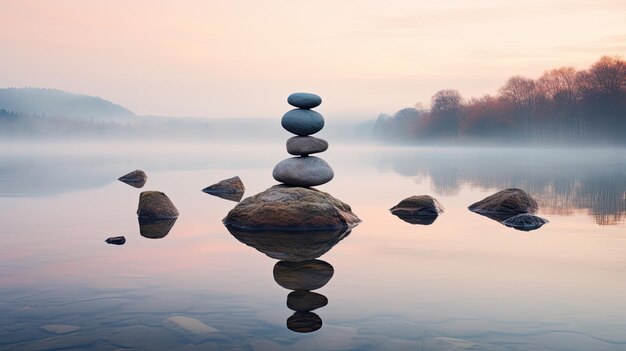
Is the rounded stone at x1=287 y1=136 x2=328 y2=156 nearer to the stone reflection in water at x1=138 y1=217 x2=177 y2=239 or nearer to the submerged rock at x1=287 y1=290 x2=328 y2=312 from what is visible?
the stone reflection in water at x1=138 y1=217 x2=177 y2=239

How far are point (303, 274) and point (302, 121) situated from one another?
457 inches

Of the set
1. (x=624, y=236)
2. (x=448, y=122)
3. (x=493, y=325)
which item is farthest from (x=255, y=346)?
(x=448, y=122)

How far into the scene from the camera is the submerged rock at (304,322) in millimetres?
9203

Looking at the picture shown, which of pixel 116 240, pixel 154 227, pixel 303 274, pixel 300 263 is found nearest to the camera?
pixel 303 274

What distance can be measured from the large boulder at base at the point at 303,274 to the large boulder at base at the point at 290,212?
18.4 feet

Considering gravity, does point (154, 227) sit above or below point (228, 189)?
below

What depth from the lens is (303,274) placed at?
13.0 meters

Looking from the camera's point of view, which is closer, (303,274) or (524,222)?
(303,274)

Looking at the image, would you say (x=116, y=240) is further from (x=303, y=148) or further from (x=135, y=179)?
(x=135, y=179)

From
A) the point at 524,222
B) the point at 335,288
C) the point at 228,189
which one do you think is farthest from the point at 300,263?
the point at 228,189

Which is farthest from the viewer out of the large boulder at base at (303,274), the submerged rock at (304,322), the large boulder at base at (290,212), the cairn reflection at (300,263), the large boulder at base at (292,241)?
the large boulder at base at (290,212)

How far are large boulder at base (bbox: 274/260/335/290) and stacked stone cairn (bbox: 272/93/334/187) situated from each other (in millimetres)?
8725

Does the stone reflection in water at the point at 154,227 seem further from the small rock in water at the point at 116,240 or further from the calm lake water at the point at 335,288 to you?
the small rock in water at the point at 116,240

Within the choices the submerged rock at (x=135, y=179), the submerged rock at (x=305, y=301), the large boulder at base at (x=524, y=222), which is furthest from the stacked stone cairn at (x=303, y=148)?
the submerged rock at (x=135, y=179)
